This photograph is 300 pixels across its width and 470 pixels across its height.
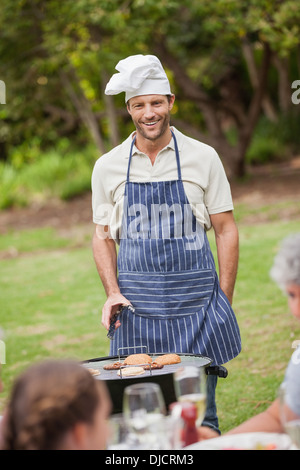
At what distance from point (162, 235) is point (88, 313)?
5278 millimetres

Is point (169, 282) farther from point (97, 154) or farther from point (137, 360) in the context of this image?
point (97, 154)

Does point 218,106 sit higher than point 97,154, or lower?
higher

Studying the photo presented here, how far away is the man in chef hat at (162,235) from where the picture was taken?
3682mm

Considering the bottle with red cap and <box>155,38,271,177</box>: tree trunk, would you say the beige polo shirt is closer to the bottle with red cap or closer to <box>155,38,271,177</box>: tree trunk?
the bottle with red cap

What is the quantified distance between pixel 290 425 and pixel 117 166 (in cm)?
201

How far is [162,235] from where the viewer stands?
370cm

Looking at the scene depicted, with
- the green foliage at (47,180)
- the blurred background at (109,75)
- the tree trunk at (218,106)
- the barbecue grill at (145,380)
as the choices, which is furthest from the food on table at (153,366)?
the green foliage at (47,180)

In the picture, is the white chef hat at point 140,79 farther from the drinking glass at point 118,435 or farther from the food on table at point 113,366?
the drinking glass at point 118,435

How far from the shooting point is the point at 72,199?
17.2m

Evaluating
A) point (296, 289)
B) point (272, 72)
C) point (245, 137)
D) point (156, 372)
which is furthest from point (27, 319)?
point (272, 72)

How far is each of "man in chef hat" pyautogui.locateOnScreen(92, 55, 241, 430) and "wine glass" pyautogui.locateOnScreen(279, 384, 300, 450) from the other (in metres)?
1.22

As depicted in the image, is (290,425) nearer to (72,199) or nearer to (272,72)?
(72,199)

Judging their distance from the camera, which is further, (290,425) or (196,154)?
(196,154)

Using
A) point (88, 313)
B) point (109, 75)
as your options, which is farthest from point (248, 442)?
point (109, 75)
